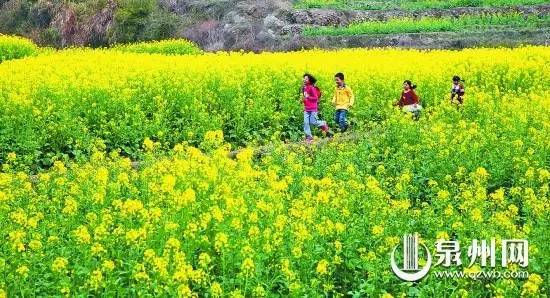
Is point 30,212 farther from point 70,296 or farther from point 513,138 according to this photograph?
point 513,138

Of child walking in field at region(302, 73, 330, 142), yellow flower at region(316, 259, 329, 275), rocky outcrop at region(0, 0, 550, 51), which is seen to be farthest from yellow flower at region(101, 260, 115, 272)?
rocky outcrop at region(0, 0, 550, 51)

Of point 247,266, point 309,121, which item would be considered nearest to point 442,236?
point 247,266

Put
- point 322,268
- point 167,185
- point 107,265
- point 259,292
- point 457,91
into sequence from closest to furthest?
point 259,292
point 107,265
point 322,268
point 167,185
point 457,91

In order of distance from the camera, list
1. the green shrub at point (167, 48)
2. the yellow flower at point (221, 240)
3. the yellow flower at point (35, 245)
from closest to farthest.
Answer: the yellow flower at point (35, 245), the yellow flower at point (221, 240), the green shrub at point (167, 48)

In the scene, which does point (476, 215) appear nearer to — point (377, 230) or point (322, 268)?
point (377, 230)

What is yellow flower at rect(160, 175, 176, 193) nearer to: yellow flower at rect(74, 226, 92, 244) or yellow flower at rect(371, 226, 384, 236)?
yellow flower at rect(74, 226, 92, 244)

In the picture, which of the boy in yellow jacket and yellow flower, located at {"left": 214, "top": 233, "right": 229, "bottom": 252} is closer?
yellow flower, located at {"left": 214, "top": 233, "right": 229, "bottom": 252}

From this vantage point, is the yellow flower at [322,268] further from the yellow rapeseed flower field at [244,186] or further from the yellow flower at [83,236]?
the yellow flower at [83,236]

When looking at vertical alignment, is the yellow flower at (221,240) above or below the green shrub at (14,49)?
above

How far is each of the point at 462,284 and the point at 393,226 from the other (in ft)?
3.89

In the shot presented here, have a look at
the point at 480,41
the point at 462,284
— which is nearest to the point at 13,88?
the point at 462,284

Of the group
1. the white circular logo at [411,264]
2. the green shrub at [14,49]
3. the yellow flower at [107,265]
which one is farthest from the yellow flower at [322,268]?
the green shrub at [14,49]

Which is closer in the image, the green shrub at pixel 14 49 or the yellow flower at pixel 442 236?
the yellow flower at pixel 442 236

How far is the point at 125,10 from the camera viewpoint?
3012 cm
